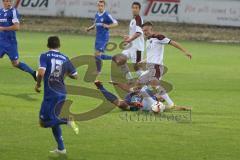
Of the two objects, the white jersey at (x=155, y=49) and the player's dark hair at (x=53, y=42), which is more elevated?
the player's dark hair at (x=53, y=42)

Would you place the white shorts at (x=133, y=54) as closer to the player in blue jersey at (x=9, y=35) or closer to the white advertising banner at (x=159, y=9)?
the player in blue jersey at (x=9, y=35)

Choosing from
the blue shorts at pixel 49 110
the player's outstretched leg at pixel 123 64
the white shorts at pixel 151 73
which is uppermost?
the blue shorts at pixel 49 110

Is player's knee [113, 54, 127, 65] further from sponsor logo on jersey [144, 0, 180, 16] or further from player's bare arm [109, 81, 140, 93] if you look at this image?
sponsor logo on jersey [144, 0, 180, 16]

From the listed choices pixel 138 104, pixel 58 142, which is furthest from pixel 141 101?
pixel 58 142

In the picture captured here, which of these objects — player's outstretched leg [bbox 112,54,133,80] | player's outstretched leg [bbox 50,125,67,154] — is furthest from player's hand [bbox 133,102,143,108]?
player's outstretched leg [bbox 112,54,133,80]

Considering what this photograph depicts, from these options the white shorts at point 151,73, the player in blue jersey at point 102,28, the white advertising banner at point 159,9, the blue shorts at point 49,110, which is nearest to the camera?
the blue shorts at point 49,110

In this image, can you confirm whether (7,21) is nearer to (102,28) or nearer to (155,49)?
(102,28)

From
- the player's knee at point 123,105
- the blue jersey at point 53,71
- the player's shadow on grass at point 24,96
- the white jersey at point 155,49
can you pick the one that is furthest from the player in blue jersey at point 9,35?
the blue jersey at point 53,71

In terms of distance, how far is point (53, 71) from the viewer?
38.1 feet

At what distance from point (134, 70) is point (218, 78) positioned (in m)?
2.92

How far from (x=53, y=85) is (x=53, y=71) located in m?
0.23

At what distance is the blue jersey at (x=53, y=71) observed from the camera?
11.6 meters

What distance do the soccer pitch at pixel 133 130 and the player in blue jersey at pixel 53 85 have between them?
0.46 meters

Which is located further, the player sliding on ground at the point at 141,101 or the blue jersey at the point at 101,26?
the blue jersey at the point at 101,26
